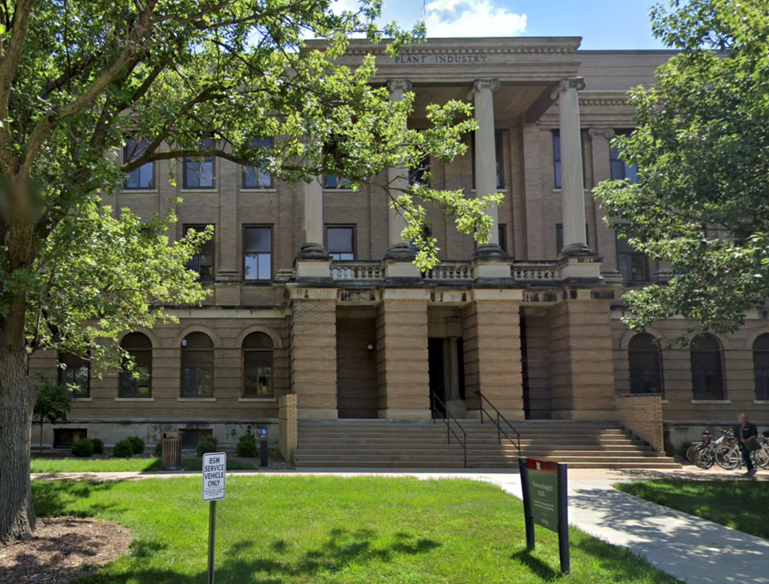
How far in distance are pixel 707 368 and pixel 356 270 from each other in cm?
1537

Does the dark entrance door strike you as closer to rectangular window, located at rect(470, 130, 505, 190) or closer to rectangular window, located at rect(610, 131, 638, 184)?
rectangular window, located at rect(470, 130, 505, 190)

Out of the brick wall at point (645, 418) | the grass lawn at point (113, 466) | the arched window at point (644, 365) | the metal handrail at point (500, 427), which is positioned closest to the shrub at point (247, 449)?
the grass lawn at point (113, 466)

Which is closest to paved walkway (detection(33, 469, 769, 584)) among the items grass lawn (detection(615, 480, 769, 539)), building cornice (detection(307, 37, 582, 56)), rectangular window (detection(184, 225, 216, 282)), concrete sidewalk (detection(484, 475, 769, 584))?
concrete sidewalk (detection(484, 475, 769, 584))

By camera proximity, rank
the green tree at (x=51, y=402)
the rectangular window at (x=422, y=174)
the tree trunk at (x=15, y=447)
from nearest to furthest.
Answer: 1. the tree trunk at (x=15, y=447)
2. the rectangular window at (x=422, y=174)
3. the green tree at (x=51, y=402)

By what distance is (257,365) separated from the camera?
28078 mm

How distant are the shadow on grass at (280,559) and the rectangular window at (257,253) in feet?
65.0

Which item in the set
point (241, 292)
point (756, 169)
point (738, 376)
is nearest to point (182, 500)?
point (756, 169)

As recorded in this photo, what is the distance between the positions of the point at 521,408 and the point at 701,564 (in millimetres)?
15129

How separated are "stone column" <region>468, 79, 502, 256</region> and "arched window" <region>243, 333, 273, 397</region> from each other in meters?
9.33

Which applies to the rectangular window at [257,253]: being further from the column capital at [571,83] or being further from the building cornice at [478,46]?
the column capital at [571,83]

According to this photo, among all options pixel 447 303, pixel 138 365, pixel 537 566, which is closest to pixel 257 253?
pixel 138 365

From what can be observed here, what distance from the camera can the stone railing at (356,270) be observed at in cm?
2523

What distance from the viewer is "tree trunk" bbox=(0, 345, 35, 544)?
936 cm

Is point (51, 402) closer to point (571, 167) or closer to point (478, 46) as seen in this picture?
point (478, 46)
